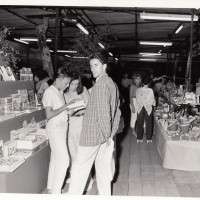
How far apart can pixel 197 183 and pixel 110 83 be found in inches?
94.5

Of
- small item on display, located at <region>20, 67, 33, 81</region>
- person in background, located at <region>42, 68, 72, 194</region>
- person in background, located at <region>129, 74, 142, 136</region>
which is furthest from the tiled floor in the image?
person in background, located at <region>129, 74, 142, 136</region>

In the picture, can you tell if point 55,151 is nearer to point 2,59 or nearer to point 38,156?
point 38,156

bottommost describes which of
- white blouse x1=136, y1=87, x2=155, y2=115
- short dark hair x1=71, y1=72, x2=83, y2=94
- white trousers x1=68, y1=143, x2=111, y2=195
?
white trousers x1=68, y1=143, x2=111, y2=195

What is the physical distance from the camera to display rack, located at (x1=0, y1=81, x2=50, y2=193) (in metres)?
2.99

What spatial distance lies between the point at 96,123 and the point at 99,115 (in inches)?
4.1

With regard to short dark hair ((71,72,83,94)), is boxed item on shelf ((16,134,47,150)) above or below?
below

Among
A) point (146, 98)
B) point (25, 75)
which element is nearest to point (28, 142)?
→ point (25, 75)

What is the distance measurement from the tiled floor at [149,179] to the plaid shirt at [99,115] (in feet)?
4.00

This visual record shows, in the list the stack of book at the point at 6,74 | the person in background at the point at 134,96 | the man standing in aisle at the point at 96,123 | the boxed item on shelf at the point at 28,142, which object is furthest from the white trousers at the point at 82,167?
the person in background at the point at 134,96

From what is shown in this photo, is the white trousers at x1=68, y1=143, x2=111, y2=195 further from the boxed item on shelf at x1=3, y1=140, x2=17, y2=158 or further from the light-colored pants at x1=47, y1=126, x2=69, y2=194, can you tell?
the boxed item on shelf at x1=3, y1=140, x2=17, y2=158

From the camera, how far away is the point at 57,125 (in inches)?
141

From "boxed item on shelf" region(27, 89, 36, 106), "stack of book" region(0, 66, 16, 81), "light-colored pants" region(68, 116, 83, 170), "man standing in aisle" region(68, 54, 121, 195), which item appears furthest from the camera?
"boxed item on shelf" region(27, 89, 36, 106)

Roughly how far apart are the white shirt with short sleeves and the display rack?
435 millimetres

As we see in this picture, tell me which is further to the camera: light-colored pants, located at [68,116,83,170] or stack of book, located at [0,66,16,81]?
light-colored pants, located at [68,116,83,170]
